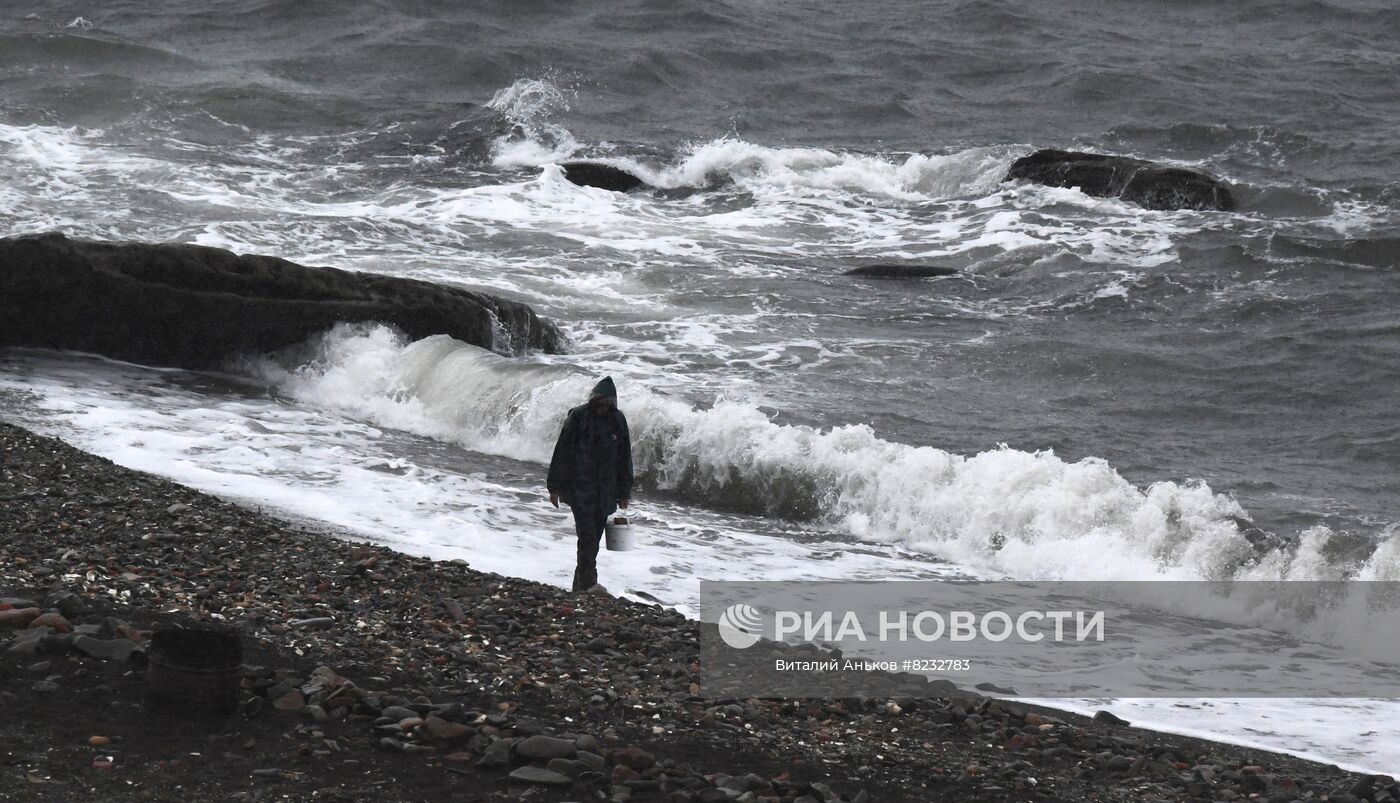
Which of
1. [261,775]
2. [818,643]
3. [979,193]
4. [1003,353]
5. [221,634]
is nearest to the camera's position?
[261,775]

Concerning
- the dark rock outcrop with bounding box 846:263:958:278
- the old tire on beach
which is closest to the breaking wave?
the dark rock outcrop with bounding box 846:263:958:278

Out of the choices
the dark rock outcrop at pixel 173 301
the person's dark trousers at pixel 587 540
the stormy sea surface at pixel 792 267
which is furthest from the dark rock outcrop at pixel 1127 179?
the person's dark trousers at pixel 587 540

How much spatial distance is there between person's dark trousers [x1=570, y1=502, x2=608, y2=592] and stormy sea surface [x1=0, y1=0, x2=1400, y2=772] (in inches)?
22.6

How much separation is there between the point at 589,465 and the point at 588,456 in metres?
0.05

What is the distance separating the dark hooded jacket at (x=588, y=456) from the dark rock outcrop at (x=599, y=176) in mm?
14982

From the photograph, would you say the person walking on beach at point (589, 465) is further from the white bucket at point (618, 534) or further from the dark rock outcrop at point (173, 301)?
the dark rock outcrop at point (173, 301)

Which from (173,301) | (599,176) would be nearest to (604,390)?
(173,301)

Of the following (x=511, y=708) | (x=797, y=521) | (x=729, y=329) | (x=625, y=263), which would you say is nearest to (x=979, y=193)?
Answer: (x=625, y=263)

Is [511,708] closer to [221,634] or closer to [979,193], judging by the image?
[221,634]

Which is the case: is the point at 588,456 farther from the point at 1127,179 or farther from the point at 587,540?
the point at 1127,179

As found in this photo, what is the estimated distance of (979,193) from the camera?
907 inches

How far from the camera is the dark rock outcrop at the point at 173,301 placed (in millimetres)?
12875

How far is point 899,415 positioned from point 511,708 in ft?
26.5

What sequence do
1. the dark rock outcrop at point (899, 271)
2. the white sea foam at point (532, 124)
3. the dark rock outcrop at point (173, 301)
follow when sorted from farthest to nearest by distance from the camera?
→ the white sea foam at point (532, 124)
the dark rock outcrop at point (899, 271)
the dark rock outcrop at point (173, 301)
